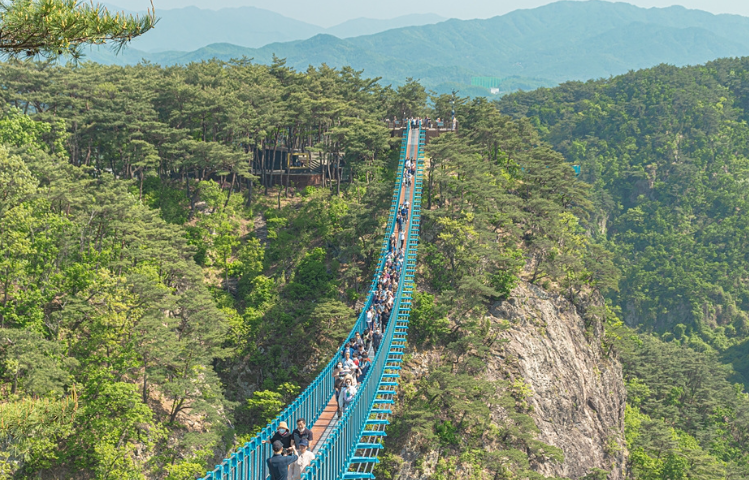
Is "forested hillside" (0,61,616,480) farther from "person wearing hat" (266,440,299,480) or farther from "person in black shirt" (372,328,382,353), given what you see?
"person wearing hat" (266,440,299,480)

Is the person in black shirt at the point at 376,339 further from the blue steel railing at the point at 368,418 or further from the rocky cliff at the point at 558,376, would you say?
the rocky cliff at the point at 558,376

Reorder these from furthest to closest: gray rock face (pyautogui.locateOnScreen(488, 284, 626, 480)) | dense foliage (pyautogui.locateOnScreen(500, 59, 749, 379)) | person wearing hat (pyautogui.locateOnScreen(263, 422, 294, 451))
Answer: dense foliage (pyautogui.locateOnScreen(500, 59, 749, 379)) → gray rock face (pyautogui.locateOnScreen(488, 284, 626, 480)) → person wearing hat (pyautogui.locateOnScreen(263, 422, 294, 451))

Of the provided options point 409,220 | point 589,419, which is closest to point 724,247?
point 589,419

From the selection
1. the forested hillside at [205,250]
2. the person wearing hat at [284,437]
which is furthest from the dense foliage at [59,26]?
the forested hillside at [205,250]

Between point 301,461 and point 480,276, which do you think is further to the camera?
point 480,276

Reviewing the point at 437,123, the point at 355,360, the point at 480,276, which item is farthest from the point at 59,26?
the point at 437,123

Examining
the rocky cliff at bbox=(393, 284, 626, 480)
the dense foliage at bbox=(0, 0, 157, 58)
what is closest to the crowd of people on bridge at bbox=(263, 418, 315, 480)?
the dense foliage at bbox=(0, 0, 157, 58)

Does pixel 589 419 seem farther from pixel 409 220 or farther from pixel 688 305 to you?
pixel 688 305

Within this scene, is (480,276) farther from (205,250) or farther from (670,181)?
(670,181)
